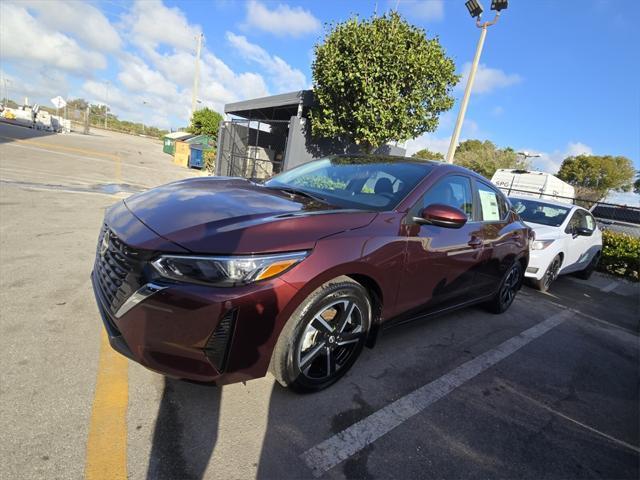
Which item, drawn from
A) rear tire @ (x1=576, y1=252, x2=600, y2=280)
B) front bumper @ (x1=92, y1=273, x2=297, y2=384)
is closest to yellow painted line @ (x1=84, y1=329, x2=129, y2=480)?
front bumper @ (x1=92, y1=273, x2=297, y2=384)

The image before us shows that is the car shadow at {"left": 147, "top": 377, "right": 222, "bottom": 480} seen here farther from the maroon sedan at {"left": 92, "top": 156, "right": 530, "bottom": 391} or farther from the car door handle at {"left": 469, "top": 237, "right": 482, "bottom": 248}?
the car door handle at {"left": 469, "top": 237, "right": 482, "bottom": 248}

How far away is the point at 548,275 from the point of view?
607 cm

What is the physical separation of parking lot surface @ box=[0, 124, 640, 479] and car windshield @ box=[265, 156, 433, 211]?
1026 mm

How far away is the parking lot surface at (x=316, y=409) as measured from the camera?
1.79 metres

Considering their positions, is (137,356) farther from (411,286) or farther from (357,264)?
(411,286)

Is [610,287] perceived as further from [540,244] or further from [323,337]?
[323,337]

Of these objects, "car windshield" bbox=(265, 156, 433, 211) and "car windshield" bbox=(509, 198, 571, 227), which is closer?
"car windshield" bbox=(265, 156, 433, 211)

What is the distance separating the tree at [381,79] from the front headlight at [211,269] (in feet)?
28.7

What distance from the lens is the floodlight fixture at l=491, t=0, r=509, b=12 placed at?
9484mm

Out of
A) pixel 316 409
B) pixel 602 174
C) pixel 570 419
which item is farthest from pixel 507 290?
pixel 602 174

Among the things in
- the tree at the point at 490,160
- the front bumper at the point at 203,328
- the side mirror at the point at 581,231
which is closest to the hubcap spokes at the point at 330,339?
the front bumper at the point at 203,328

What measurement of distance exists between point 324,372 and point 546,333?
3193mm

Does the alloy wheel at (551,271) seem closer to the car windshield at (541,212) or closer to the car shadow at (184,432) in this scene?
the car windshield at (541,212)

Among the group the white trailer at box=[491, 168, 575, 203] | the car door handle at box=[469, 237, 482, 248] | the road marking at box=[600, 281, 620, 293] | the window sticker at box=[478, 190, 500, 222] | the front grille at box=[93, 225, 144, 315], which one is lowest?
the road marking at box=[600, 281, 620, 293]
